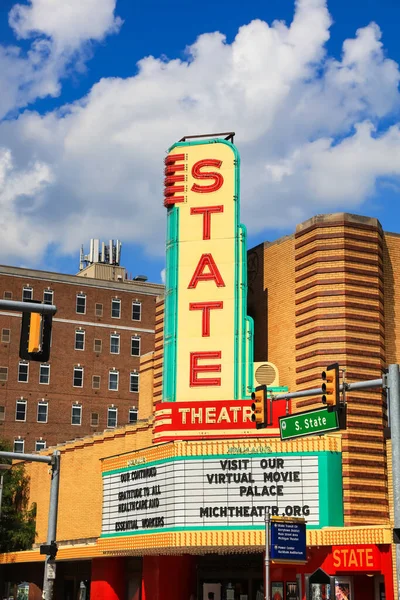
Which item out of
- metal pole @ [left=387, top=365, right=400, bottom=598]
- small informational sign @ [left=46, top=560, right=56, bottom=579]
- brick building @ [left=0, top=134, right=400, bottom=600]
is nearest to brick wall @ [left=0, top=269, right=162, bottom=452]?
brick building @ [left=0, top=134, right=400, bottom=600]

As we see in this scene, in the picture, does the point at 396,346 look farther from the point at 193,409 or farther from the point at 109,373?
the point at 109,373

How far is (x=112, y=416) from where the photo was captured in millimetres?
88625

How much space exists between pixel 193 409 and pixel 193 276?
6282 millimetres

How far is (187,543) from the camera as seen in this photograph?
3759 centimetres

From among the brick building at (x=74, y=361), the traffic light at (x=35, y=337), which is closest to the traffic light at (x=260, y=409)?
the traffic light at (x=35, y=337)

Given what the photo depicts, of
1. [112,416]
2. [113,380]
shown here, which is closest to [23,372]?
[113,380]

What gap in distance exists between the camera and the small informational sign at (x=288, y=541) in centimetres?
2767

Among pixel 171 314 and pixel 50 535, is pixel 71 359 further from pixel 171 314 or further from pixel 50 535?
pixel 50 535

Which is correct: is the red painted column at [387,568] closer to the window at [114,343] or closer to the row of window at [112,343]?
the row of window at [112,343]

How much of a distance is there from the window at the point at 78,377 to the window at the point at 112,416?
3.80m

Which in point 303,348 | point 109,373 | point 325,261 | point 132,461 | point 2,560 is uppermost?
point 109,373

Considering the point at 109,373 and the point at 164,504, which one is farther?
the point at 109,373

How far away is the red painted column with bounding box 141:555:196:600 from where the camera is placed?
42.0 m

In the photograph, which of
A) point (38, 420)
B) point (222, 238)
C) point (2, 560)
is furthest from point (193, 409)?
point (38, 420)
